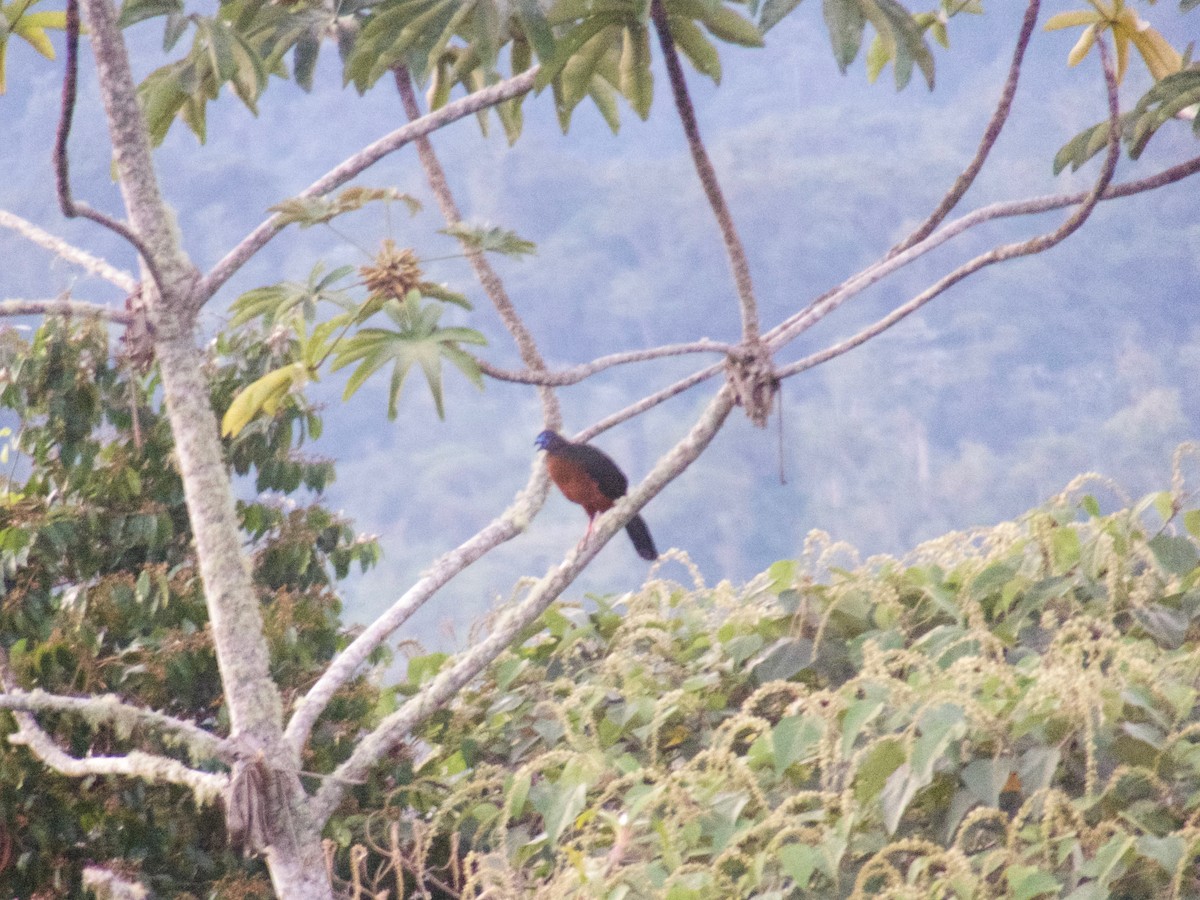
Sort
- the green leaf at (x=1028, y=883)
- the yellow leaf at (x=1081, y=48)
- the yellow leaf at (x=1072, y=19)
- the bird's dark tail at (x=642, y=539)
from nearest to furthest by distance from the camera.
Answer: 1. the green leaf at (x=1028, y=883)
2. the yellow leaf at (x=1072, y=19)
3. the yellow leaf at (x=1081, y=48)
4. the bird's dark tail at (x=642, y=539)

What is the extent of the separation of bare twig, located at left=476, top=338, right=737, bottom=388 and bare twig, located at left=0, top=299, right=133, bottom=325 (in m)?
0.57

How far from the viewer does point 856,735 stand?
1.91 meters

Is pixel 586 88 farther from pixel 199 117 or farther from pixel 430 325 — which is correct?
pixel 199 117

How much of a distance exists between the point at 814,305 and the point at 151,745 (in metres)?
1.37

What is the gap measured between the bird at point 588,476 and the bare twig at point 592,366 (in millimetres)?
509

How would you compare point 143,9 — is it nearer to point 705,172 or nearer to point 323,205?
point 323,205

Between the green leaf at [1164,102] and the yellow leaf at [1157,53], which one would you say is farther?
the yellow leaf at [1157,53]

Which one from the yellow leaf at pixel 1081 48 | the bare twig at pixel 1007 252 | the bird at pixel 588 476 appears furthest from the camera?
the bird at pixel 588 476

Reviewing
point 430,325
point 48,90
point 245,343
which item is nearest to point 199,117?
point 245,343

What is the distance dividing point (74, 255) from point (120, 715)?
0.76 metres

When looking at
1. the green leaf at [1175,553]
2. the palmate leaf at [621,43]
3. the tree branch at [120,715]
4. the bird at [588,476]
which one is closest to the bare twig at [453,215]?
the bird at [588,476]

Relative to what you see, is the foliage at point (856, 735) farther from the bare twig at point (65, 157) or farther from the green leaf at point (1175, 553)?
the bare twig at point (65, 157)

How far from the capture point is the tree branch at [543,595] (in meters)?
1.98

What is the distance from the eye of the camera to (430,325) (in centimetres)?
170
